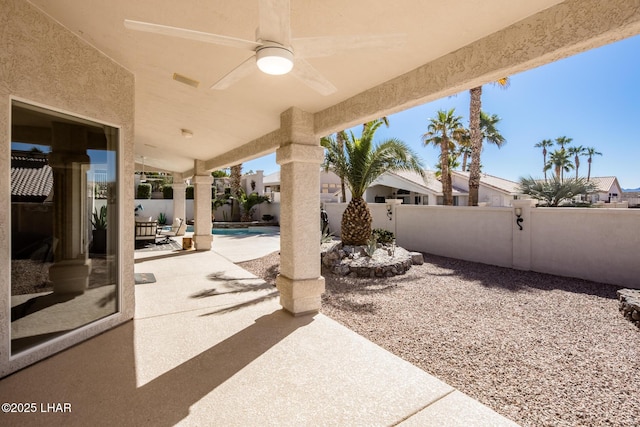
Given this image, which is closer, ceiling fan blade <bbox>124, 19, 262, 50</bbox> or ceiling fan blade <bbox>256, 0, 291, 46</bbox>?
ceiling fan blade <bbox>256, 0, 291, 46</bbox>

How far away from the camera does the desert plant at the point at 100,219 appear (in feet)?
15.3

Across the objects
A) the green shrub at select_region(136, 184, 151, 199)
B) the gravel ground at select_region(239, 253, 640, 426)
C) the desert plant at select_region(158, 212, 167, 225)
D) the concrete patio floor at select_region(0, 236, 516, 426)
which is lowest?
the gravel ground at select_region(239, 253, 640, 426)

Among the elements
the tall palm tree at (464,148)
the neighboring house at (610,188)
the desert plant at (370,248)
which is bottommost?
the desert plant at (370,248)

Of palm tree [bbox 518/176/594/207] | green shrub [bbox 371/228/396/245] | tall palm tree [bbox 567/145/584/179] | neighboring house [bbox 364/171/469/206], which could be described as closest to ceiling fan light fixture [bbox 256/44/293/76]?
green shrub [bbox 371/228/396/245]

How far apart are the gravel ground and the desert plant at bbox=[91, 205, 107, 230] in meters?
3.95

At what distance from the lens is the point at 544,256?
29.4ft

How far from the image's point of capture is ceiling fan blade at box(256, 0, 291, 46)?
1.95 meters

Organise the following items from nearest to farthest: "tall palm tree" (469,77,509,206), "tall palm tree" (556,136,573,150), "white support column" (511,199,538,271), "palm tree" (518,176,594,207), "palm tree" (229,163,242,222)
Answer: "white support column" (511,199,538,271) → "palm tree" (518,176,594,207) → "tall palm tree" (469,77,509,206) → "palm tree" (229,163,242,222) → "tall palm tree" (556,136,573,150)

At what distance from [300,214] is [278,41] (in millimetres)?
3389

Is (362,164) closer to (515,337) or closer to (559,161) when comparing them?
(515,337)

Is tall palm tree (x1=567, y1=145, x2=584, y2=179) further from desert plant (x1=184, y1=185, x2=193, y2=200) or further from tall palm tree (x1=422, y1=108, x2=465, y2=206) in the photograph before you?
desert plant (x1=184, y1=185, x2=193, y2=200)

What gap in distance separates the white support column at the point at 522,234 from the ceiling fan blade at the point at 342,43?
29.7ft

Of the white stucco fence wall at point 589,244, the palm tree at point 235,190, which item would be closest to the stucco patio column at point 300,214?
the white stucco fence wall at point 589,244

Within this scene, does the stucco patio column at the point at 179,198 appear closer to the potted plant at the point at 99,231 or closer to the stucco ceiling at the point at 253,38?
the stucco ceiling at the point at 253,38
